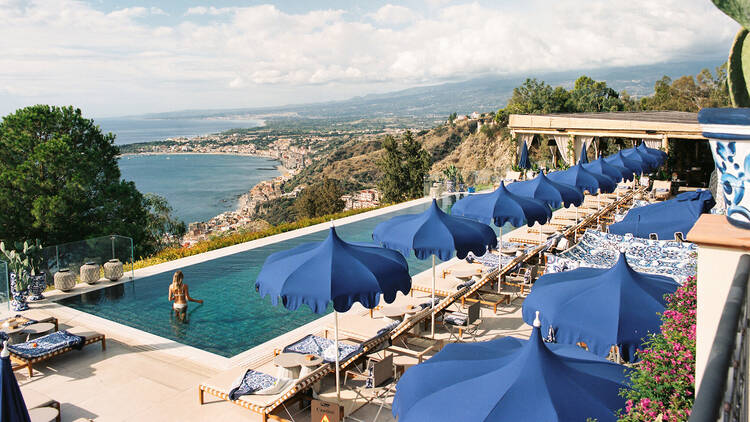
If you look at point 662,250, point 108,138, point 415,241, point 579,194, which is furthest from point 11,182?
point 662,250

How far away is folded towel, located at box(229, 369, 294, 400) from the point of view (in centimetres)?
606

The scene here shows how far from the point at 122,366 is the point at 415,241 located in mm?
4619

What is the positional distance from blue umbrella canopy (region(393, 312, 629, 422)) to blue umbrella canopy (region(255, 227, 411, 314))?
6.74ft

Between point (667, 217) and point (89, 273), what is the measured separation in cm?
1175

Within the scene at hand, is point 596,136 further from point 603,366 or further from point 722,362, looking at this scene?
point 722,362

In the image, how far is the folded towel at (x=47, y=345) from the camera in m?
7.42

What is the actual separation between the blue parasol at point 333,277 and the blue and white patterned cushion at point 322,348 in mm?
508

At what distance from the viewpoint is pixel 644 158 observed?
1834cm

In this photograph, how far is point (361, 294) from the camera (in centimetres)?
607

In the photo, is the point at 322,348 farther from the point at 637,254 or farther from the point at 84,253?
the point at 84,253

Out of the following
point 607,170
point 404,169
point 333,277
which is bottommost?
point 404,169

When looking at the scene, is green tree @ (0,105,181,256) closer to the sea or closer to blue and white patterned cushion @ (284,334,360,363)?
blue and white patterned cushion @ (284,334,360,363)

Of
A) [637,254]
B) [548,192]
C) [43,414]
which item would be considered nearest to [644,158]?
[548,192]

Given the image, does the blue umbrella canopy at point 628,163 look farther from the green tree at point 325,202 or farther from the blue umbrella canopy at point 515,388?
the green tree at point 325,202
